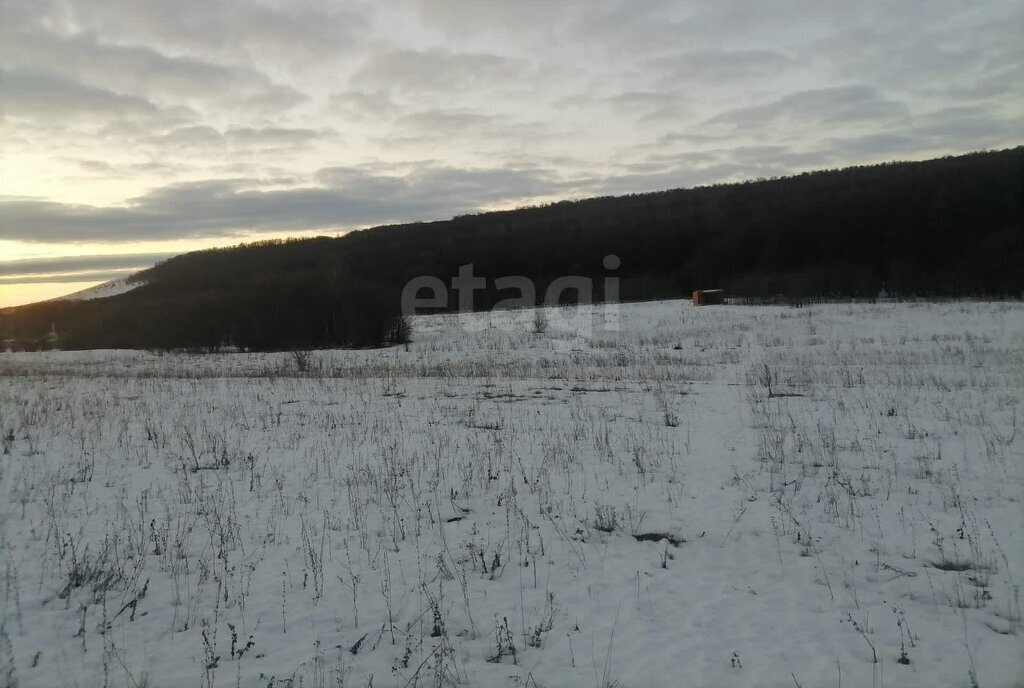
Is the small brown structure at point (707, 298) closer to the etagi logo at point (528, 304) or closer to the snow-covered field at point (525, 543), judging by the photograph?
the etagi logo at point (528, 304)

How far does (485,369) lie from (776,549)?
14890mm

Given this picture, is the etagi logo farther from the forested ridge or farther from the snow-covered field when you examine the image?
the snow-covered field

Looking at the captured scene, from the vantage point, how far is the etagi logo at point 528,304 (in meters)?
38.1

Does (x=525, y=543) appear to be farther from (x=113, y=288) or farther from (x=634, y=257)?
(x=113, y=288)

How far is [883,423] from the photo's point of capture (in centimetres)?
902

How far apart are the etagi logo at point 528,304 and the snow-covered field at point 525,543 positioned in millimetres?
24060

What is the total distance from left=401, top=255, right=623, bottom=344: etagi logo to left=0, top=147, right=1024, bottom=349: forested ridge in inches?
72.5

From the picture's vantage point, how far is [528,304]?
66438 mm

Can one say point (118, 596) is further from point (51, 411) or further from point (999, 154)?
point (999, 154)

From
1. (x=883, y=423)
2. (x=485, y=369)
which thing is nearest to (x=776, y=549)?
(x=883, y=423)

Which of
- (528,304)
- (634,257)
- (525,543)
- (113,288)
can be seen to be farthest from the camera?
(113,288)

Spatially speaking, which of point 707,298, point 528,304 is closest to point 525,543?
point 707,298

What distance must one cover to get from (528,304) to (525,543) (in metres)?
61.3

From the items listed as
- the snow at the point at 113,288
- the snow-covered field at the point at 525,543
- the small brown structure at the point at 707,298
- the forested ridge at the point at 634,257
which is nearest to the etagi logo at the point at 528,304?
the forested ridge at the point at 634,257
